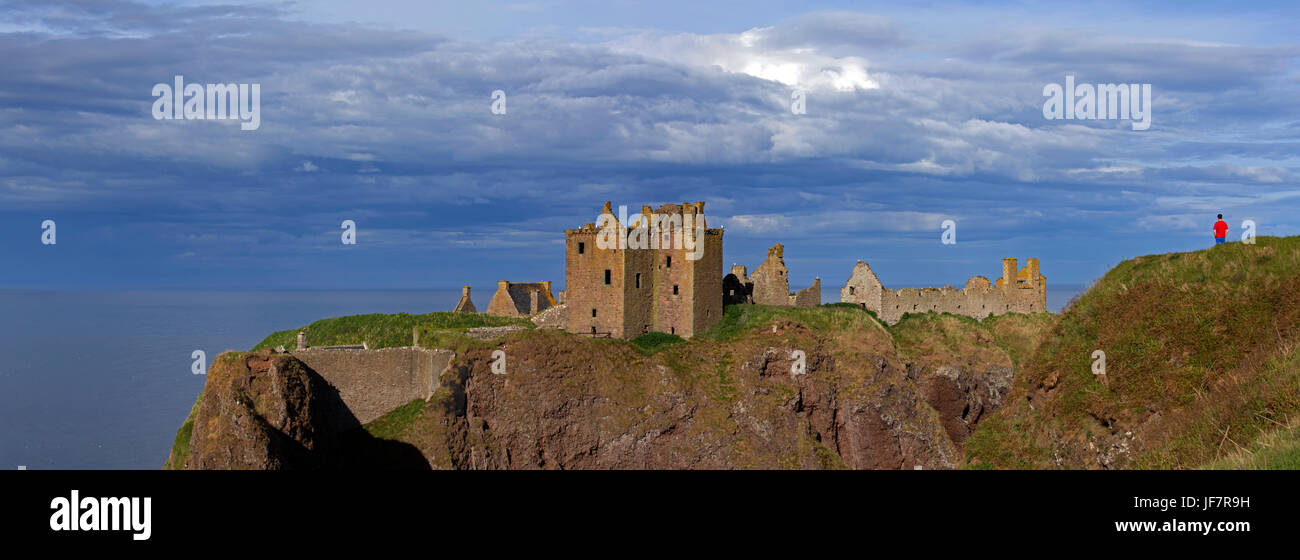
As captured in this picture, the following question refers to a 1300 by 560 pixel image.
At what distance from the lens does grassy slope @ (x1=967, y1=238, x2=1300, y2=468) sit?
19.3 metres

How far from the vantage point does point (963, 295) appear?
70312mm

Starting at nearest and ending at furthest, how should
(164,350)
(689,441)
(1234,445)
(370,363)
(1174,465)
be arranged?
(1234,445), (1174,465), (370,363), (689,441), (164,350)

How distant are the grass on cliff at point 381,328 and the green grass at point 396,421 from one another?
6.89 m

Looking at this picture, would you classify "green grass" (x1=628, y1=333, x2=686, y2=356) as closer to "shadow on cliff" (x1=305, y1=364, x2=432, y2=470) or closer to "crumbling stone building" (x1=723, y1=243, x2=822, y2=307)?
"crumbling stone building" (x1=723, y1=243, x2=822, y2=307)

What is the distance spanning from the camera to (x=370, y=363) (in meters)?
49.4

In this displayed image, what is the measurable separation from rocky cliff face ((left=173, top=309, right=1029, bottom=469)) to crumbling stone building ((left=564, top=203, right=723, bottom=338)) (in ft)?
7.98

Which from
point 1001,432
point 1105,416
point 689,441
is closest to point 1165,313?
point 1105,416

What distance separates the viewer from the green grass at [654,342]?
187ft

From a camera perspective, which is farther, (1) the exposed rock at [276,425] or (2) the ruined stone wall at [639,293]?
(2) the ruined stone wall at [639,293]

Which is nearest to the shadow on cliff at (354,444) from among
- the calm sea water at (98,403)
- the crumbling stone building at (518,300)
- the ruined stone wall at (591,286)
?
the ruined stone wall at (591,286)

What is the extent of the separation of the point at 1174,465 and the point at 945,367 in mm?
42012

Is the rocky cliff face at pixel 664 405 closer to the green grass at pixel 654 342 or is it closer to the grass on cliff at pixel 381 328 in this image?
the green grass at pixel 654 342
